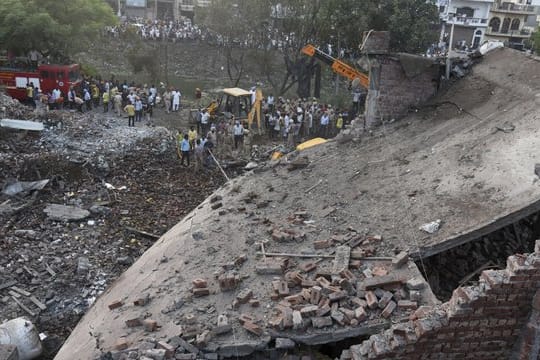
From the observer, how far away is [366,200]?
9500mm

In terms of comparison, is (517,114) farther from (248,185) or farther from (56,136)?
(56,136)

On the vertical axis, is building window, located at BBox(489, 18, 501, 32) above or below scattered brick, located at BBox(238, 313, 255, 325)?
above

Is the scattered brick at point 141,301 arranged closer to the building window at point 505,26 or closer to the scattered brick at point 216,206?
the scattered brick at point 216,206

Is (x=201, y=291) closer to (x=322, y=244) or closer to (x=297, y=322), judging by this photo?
(x=297, y=322)

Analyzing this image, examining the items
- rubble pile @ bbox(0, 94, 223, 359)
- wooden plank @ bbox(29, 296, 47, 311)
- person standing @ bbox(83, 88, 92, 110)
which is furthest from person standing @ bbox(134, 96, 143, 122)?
wooden plank @ bbox(29, 296, 47, 311)

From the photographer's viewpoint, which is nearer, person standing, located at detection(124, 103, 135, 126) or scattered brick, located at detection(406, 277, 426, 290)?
scattered brick, located at detection(406, 277, 426, 290)

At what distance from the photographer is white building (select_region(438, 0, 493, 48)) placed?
157 feet

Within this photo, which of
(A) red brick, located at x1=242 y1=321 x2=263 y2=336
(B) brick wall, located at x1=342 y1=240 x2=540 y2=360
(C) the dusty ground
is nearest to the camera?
(B) brick wall, located at x1=342 y1=240 x2=540 y2=360

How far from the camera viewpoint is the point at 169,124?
920 inches

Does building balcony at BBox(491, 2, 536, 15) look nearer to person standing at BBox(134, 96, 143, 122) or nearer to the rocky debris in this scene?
person standing at BBox(134, 96, 143, 122)

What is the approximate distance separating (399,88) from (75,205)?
9330 millimetres

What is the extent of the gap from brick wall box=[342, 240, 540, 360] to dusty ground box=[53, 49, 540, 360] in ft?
5.79

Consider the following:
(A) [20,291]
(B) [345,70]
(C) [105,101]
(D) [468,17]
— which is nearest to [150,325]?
(A) [20,291]

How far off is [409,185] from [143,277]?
509 centimetres
